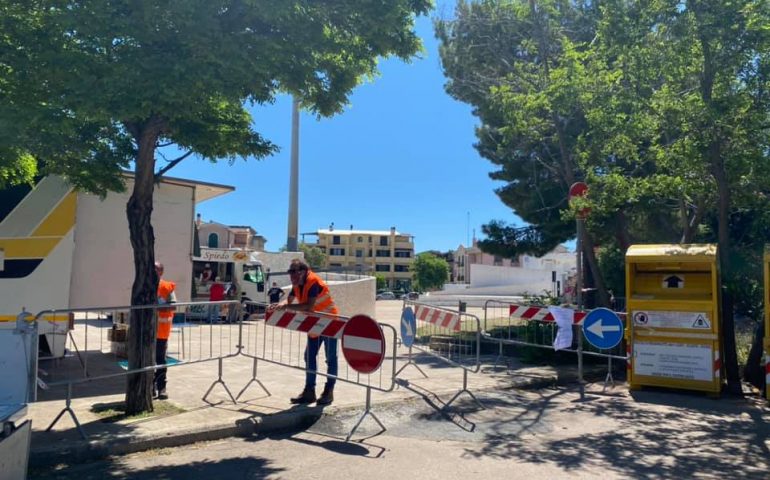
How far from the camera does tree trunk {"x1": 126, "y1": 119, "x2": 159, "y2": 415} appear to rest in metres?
6.90

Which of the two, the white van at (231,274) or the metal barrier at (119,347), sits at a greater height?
the white van at (231,274)

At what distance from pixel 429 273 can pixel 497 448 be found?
92.1 m

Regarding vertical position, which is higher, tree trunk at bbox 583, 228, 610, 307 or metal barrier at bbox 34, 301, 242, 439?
tree trunk at bbox 583, 228, 610, 307

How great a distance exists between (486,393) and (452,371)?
6.11 ft

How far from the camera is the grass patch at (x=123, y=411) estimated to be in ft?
22.3

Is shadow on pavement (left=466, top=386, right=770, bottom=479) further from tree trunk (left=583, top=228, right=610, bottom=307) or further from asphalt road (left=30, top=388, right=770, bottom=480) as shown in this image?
tree trunk (left=583, top=228, right=610, bottom=307)

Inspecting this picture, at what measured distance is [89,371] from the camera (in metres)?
9.77

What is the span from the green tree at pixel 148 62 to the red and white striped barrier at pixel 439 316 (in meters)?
4.32

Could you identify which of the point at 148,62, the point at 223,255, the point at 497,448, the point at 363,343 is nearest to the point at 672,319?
the point at 497,448

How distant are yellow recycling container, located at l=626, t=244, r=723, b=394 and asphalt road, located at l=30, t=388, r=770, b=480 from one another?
776 mm

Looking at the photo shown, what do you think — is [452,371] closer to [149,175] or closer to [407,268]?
[149,175]

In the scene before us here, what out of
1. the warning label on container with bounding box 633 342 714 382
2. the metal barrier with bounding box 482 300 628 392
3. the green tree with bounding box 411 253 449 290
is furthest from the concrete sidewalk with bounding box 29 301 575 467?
the green tree with bounding box 411 253 449 290

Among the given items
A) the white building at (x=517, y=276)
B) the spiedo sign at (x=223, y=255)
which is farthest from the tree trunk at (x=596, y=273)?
the white building at (x=517, y=276)

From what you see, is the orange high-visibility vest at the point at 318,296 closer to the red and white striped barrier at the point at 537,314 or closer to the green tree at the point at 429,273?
the red and white striped barrier at the point at 537,314
